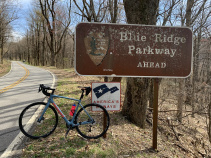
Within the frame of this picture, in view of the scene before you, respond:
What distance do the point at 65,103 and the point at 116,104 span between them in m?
3.20

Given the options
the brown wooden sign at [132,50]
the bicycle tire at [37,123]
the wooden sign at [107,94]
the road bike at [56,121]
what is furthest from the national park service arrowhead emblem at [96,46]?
the bicycle tire at [37,123]

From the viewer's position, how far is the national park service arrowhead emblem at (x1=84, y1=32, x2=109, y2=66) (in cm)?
304

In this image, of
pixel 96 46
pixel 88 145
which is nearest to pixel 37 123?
pixel 88 145

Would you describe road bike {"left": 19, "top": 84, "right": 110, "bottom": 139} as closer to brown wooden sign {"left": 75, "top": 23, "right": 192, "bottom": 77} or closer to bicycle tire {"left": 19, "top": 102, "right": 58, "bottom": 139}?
bicycle tire {"left": 19, "top": 102, "right": 58, "bottom": 139}

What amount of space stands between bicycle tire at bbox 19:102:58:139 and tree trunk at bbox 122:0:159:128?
85.9 inches

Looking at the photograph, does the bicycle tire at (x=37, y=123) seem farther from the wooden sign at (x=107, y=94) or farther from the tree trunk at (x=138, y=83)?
the tree trunk at (x=138, y=83)

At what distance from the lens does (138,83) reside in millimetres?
4230

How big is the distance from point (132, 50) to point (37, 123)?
2.72 meters

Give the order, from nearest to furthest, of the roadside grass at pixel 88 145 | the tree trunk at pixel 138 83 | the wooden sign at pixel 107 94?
the roadside grass at pixel 88 145 < the wooden sign at pixel 107 94 < the tree trunk at pixel 138 83

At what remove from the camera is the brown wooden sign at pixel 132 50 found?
304cm

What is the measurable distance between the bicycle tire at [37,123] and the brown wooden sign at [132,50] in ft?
4.45

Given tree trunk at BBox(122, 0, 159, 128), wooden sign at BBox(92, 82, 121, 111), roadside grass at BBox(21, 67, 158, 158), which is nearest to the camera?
roadside grass at BBox(21, 67, 158, 158)

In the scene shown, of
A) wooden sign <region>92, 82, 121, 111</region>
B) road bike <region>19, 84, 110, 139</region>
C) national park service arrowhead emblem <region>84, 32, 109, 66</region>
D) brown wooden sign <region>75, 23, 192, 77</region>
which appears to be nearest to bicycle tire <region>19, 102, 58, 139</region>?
road bike <region>19, 84, 110, 139</region>

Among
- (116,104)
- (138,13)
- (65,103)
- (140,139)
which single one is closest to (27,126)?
(65,103)
